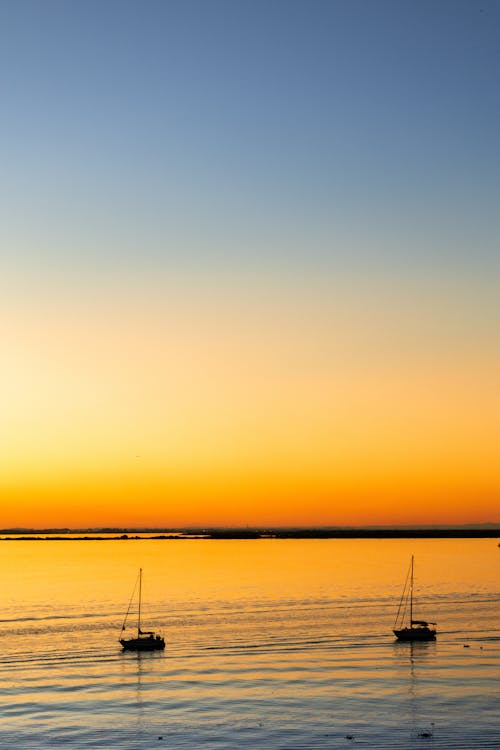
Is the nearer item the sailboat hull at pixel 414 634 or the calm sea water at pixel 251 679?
the calm sea water at pixel 251 679

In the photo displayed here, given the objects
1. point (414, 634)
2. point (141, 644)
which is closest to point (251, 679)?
point (141, 644)

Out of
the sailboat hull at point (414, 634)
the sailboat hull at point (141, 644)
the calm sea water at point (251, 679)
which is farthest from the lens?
the sailboat hull at point (414, 634)

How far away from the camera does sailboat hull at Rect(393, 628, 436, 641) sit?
416 ft

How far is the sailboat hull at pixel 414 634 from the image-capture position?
12694 centimetres

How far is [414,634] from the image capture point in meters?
128

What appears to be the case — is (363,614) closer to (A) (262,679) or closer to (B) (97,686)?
(A) (262,679)

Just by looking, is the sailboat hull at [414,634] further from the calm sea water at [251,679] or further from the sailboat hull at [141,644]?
the sailboat hull at [141,644]

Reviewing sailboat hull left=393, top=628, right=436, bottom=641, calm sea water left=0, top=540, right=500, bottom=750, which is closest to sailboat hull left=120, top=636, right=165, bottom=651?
calm sea water left=0, top=540, right=500, bottom=750

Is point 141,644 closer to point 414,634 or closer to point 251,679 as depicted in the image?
point 251,679

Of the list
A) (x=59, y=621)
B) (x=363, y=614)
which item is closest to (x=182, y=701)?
(x=59, y=621)

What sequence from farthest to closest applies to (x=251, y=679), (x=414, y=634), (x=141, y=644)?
(x=414, y=634), (x=141, y=644), (x=251, y=679)

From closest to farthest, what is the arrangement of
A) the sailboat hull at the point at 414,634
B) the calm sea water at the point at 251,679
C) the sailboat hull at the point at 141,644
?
the calm sea water at the point at 251,679, the sailboat hull at the point at 141,644, the sailboat hull at the point at 414,634

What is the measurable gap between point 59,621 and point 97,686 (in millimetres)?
52454

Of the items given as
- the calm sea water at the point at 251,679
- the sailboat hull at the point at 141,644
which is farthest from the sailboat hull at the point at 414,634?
the sailboat hull at the point at 141,644
